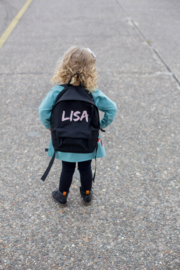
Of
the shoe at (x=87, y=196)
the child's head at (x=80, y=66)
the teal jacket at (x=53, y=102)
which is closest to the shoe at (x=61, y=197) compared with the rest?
the shoe at (x=87, y=196)

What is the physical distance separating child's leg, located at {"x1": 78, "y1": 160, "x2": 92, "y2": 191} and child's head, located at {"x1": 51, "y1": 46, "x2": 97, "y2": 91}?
68 centimetres

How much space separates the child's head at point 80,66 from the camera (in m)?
1.91

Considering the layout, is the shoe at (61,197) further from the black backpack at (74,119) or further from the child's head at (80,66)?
the child's head at (80,66)

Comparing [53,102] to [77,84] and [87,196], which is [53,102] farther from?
[87,196]

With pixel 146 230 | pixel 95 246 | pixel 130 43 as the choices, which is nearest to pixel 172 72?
pixel 130 43

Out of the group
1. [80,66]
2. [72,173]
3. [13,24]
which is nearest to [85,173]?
[72,173]

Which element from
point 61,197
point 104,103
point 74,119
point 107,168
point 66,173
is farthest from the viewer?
point 107,168

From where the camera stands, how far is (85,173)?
2.29m

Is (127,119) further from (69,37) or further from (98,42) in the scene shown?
(69,37)

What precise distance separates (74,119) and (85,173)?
0.61 m

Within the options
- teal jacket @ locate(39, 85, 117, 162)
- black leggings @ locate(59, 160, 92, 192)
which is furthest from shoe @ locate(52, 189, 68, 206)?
teal jacket @ locate(39, 85, 117, 162)

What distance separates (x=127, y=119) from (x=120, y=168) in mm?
1003

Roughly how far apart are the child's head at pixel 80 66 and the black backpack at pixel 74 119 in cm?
6

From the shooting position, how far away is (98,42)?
596 cm
